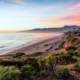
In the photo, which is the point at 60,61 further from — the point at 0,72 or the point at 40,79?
the point at 0,72

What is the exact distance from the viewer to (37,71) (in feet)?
35.6

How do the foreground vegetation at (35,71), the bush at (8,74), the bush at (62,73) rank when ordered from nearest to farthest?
the bush at (8,74) < the foreground vegetation at (35,71) < the bush at (62,73)

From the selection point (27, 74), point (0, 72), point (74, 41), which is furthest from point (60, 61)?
point (74, 41)

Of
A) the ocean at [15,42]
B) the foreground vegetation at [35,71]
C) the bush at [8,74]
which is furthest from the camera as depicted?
the ocean at [15,42]

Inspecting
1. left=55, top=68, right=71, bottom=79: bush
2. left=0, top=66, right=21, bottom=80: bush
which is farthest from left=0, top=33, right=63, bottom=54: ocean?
left=0, top=66, right=21, bottom=80: bush

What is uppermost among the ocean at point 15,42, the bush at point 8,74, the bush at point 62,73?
the bush at point 8,74

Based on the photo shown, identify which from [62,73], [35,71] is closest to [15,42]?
[35,71]

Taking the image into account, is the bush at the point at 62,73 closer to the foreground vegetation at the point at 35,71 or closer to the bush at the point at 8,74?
the foreground vegetation at the point at 35,71

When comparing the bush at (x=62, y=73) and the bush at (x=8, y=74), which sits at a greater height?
the bush at (x=8, y=74)

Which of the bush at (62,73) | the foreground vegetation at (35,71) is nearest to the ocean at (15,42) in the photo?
the foreground vegetation at (35,71)

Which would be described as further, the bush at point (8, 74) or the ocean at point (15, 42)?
the ocean at point (15, 42)

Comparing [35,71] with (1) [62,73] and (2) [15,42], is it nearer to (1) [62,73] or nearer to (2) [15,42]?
(1) [62,73]

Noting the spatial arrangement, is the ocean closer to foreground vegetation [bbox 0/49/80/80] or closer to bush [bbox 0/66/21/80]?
foreground vegetation [bbox 0/49/80/80]

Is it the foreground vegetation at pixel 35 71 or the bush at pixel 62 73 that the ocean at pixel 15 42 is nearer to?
the foreground vegetation at pixel 35 71
